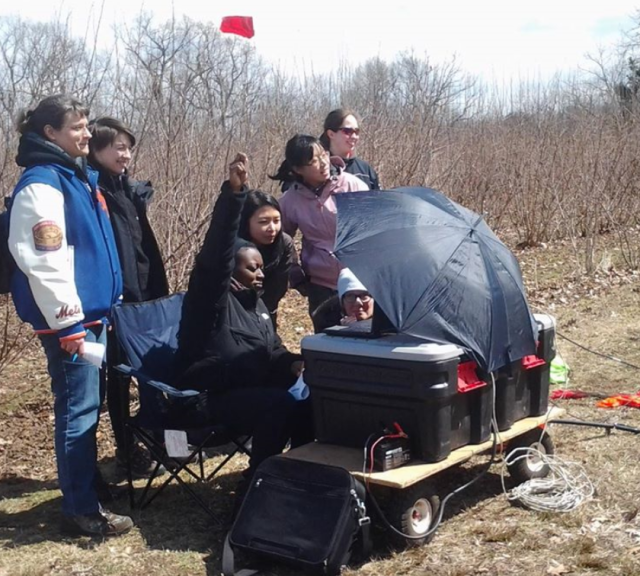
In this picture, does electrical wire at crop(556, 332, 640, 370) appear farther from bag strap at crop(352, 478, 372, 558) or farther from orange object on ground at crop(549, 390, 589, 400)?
bag strap at crop(352, 478, 372, 558)

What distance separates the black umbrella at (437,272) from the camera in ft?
11.9

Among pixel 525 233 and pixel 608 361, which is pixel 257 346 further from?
pixel 525 233

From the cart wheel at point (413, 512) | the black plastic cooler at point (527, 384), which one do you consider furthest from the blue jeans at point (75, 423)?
the black plastic cooler at point (527, 384)

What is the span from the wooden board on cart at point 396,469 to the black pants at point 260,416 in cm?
14

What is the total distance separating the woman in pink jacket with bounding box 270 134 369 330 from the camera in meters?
4.74

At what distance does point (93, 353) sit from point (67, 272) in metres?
0.36

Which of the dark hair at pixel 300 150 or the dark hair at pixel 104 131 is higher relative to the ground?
the dark hair at pixel 104 131

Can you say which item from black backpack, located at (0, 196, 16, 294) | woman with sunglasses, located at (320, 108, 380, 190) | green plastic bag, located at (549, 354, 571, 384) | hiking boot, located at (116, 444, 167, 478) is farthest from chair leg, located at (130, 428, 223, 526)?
green plastic bag, located at (549, 354, 571, 384)

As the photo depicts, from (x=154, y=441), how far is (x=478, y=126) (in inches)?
417

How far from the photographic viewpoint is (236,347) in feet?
13.1

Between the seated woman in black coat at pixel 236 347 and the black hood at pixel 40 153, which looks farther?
the seated woman in black coat at pixel 236 347

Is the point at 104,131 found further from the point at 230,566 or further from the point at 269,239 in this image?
the point at 230,566

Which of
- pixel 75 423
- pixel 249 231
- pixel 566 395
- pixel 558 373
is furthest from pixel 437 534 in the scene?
pixel 558 373

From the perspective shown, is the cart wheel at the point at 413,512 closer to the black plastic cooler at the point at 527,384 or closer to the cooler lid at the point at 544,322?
the black plastic cooler at the point at 527,384
